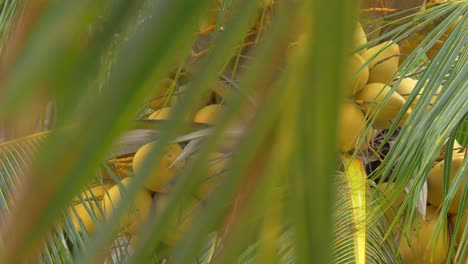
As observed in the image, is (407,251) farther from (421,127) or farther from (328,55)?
(328,55)

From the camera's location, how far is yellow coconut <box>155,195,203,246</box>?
167 mm

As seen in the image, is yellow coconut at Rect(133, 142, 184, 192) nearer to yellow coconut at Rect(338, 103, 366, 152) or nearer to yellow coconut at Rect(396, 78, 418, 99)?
yellow coconut at Rect(338, 103, 366, 152)

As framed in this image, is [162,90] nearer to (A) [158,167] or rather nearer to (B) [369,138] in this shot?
(A) [158,167]

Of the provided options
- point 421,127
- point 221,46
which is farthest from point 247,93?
point 421,127

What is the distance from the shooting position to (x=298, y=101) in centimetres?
15

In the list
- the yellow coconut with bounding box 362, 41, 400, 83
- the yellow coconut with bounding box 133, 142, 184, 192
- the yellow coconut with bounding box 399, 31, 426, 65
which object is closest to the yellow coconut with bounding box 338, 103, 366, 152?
the yellow coconut with bounding box 362, 41, 400, 83

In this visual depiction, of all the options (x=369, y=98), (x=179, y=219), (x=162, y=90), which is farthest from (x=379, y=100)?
(x=179, y=219)

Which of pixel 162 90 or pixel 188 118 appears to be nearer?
pixel 188 118

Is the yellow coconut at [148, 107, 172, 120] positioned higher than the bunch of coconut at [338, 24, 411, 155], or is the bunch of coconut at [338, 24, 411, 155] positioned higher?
the yellow coconut at [148, 107, 172, 120]

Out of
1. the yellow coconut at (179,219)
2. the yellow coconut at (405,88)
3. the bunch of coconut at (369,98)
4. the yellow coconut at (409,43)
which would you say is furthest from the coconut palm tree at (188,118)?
the yellow coconut at (409,43)

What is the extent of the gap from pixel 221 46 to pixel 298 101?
23 millimetres

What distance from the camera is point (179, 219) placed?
0.19m

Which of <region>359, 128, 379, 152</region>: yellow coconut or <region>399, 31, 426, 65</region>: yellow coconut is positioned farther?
<region>399, 31, 426, 65</region>: yellow coconut

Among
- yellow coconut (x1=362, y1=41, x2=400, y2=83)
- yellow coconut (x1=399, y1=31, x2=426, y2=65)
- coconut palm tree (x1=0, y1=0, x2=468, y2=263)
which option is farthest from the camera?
yellow coconut (x1=399, y1=31, x2=426, y2=65)
